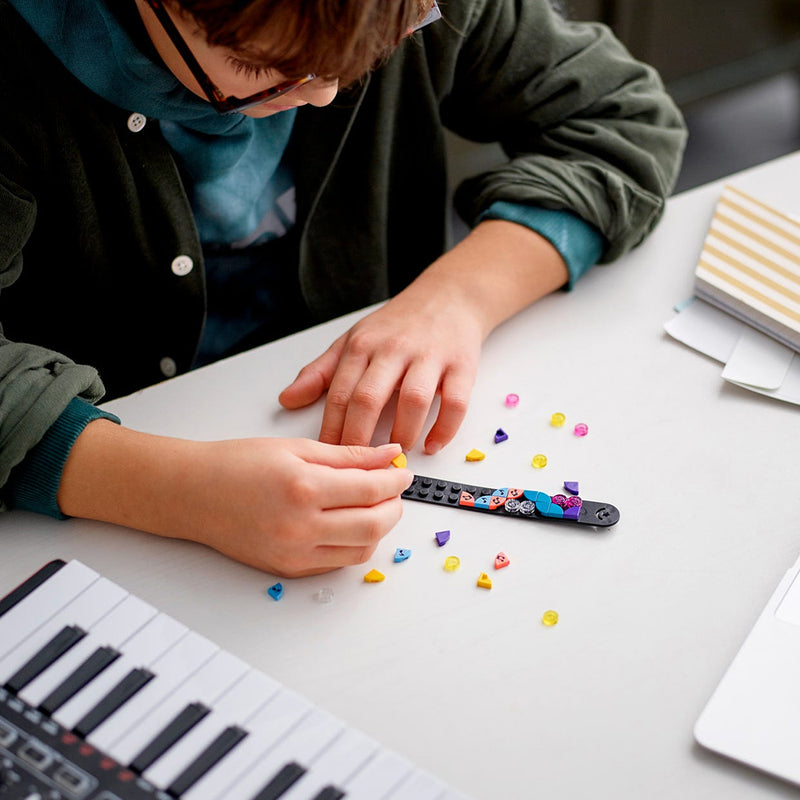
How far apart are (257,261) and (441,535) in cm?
49

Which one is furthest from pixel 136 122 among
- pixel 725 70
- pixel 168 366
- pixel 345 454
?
pixel 725 70

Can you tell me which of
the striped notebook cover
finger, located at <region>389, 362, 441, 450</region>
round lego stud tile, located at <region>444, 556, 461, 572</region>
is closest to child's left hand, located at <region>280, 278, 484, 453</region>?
finger, located at <region>389, 362, 441, 450</region>

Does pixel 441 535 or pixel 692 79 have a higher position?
pixel 441 535

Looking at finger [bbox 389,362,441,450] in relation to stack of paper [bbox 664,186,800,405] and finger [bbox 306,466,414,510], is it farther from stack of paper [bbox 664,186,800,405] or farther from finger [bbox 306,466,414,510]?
stack of paper [bbox 664,186,800,405]

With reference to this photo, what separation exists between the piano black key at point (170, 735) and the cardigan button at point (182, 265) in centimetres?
49

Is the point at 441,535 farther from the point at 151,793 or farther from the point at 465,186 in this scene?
the point at 465,186

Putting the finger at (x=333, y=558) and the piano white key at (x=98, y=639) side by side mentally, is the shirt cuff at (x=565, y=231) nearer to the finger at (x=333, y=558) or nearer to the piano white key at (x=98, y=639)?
the finger at (x=333, y=558)

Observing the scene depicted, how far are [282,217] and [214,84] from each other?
328 mm

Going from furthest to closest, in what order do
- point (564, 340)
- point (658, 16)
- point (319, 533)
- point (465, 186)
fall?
point (658, 16)
point (465, 186)
point (564, 340)
point (319, 533)

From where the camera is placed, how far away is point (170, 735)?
497 millimetres

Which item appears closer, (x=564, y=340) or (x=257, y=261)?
(x=564, y=340)

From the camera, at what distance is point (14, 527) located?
651mm

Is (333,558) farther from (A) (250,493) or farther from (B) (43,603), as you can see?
(B) (43,603)

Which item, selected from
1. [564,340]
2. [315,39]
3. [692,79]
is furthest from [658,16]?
[315,39]
